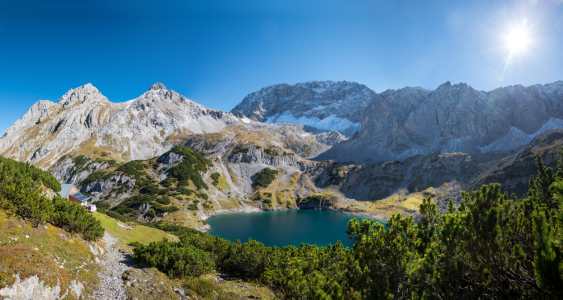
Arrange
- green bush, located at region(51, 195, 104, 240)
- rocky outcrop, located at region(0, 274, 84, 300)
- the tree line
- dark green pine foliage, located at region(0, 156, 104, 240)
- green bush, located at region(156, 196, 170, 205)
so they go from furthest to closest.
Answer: green bush, located at region(156, 196, 170, 205) → green bush, located at region(51, 195, 104, 240) → dark green pine foliage, located at region(0, 156, 104, 240) → rocky outcrop, located at region(0, 274, 84, 300) → the tree line

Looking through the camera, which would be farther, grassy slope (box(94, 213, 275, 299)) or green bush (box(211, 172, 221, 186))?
green bush (box(211, 172, 221, 186))

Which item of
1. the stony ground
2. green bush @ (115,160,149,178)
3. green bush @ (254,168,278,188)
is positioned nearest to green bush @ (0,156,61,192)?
the stony ground

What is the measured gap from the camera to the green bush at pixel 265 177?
518ft

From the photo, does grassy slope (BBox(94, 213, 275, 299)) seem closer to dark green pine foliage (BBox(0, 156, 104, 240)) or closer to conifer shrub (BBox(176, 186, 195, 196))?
dark green pine foliage (BBox(0, 156, 104, 240))

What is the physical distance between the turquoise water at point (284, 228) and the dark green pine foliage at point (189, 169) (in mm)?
32131

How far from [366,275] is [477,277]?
178 inches

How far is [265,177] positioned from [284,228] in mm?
73025

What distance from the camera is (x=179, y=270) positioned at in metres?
18.7

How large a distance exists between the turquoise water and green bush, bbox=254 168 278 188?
36.5m

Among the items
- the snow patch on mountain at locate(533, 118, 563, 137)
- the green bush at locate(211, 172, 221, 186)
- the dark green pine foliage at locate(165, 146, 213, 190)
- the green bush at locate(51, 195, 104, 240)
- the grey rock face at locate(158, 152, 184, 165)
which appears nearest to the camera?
the green bush at locate(51, 195, 104, 240)

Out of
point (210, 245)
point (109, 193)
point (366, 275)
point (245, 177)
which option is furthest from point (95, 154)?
point (366, 275)

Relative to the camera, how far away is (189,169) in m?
141

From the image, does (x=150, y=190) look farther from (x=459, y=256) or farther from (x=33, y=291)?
(x=459, y=256)

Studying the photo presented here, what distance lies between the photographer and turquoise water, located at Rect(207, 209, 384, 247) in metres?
78.1
